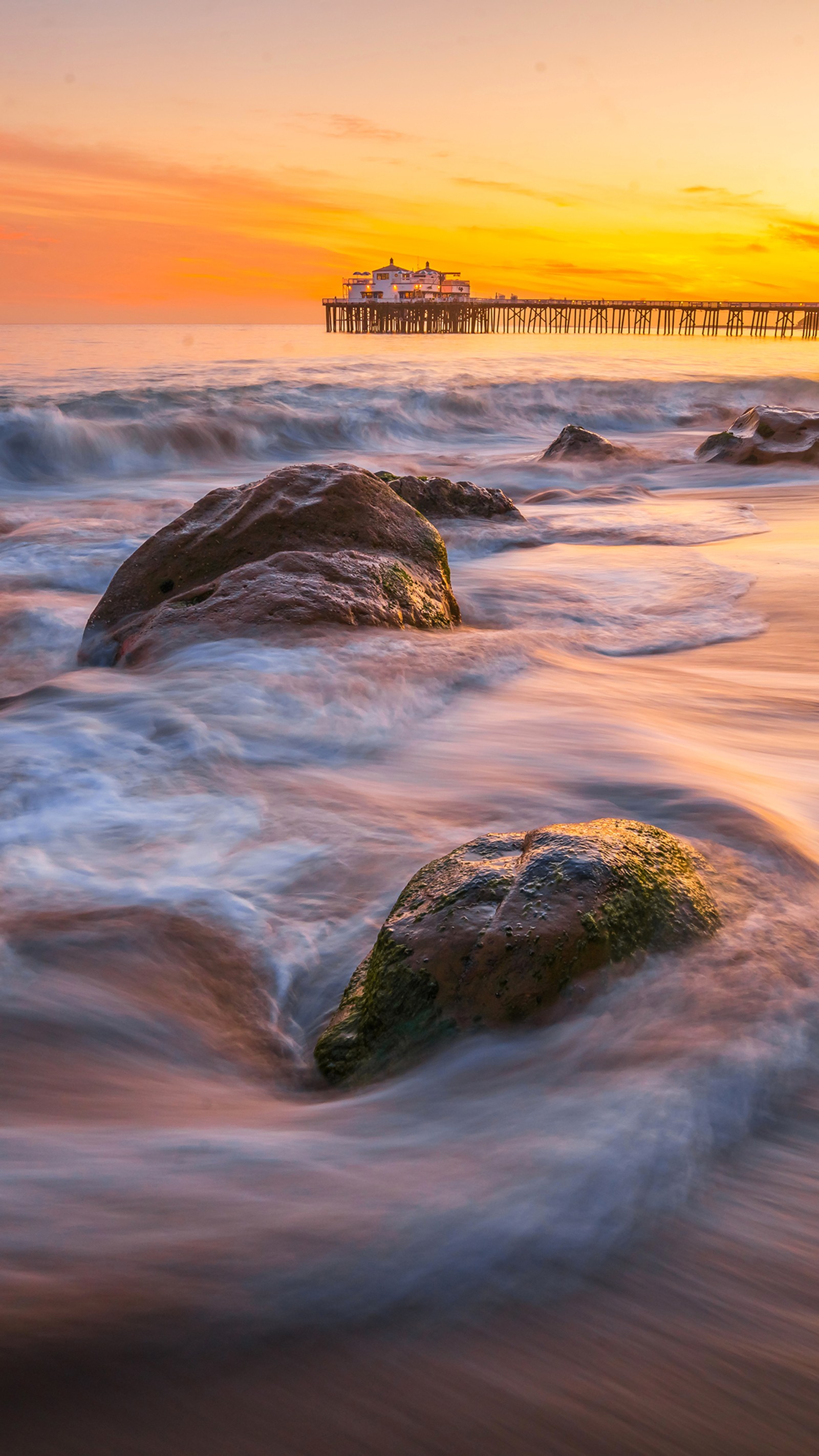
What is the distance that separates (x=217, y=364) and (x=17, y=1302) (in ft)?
108

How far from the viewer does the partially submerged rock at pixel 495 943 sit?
218cm

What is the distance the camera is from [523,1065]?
208cm

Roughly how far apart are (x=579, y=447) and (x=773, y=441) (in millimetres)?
2658

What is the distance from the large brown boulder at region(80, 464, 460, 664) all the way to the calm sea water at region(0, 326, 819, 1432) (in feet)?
0.84

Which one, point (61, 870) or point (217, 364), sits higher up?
point (217, 364)

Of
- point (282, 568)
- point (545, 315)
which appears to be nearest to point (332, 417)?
point (282, 568)

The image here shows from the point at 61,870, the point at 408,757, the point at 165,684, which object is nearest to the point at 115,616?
the point at 165,684

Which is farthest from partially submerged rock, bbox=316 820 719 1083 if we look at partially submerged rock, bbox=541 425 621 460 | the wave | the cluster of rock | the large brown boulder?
the wave

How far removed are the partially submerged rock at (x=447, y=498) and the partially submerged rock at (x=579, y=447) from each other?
552cm

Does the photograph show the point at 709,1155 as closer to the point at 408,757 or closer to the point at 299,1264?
the point at 299,1264

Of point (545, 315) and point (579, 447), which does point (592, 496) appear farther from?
point (545, 315)

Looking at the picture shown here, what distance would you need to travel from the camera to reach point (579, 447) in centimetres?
1518

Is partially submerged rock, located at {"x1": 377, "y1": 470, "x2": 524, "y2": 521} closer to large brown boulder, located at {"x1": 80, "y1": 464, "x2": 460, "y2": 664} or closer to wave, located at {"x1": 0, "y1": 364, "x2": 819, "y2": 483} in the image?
large brown boulder, located at {"x1": 80, "y1": 464, "x2": 460, "y2": 664}

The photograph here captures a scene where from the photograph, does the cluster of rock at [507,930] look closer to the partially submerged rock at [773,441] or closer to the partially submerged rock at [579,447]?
the partially submerged rock at [773,441]
